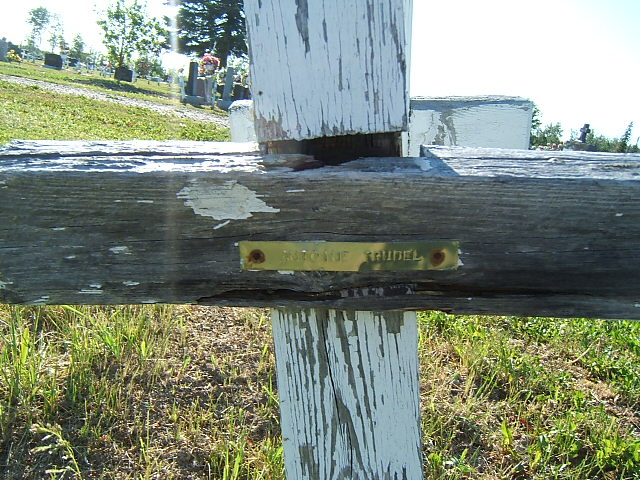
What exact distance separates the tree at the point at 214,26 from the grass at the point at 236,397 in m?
34.6

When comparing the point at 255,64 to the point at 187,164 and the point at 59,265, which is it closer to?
the point at 187,164

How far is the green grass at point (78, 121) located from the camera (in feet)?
26.6

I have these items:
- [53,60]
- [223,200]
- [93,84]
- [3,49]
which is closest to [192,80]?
[93,84]

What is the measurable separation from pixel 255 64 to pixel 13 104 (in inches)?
489

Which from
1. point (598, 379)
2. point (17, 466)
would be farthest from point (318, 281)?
point (598, 379)

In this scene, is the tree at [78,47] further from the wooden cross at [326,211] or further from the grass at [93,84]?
the wooden cross at [326,211]

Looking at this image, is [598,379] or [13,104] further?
[13,104]

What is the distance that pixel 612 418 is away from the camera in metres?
2.01

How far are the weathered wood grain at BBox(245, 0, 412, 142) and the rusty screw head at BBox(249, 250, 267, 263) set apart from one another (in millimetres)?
213

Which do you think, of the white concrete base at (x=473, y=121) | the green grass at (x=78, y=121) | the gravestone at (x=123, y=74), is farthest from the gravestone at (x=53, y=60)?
the white concrete base at (x=473, y=121)

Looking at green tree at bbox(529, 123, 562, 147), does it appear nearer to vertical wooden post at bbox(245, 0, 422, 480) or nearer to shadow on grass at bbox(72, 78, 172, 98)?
shadow on grass at bbox(72, 78, 172, 98)

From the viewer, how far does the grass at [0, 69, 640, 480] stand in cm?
181

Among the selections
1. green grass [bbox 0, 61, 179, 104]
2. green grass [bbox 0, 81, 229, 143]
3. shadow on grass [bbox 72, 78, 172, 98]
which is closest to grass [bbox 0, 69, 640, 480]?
green grass [bbox 0, 81, 229, 143]

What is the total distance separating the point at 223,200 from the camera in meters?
0.84
